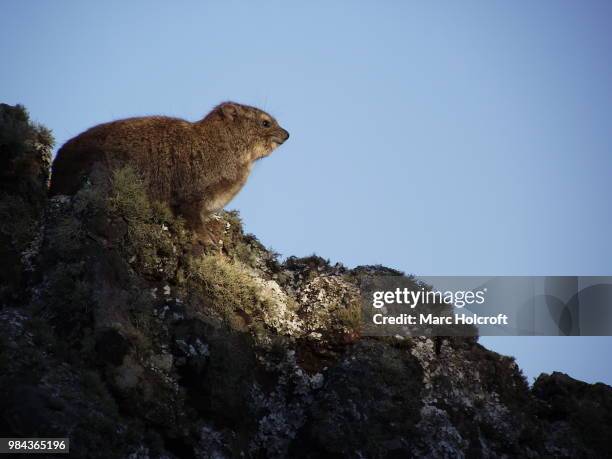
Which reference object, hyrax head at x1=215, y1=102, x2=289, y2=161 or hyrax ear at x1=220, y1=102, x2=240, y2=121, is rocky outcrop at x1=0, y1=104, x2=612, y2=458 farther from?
hyrax ear at x1=220, y1=102, x2=240, y2=121

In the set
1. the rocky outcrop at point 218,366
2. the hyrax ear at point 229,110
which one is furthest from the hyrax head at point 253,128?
the rocky outcrop at point 218,366

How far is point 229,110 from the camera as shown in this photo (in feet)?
41.0

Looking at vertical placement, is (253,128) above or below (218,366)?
above

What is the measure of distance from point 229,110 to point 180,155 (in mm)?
1641

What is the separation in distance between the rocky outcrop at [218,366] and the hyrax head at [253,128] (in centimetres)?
239

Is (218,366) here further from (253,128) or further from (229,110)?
(229,110)

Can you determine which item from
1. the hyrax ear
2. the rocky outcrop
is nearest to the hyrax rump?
the hyrax ear

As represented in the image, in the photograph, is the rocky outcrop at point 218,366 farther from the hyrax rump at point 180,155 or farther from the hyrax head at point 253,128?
the hyrax head at point 253,128

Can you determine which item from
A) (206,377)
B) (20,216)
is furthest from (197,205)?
(206,377)

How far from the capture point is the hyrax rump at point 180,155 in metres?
10.5

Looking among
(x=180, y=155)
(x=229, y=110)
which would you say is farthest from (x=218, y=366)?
(x=229, y=110)

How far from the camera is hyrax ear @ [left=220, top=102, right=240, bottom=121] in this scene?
12.4 m

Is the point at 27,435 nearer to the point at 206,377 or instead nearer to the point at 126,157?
the point at 206,377

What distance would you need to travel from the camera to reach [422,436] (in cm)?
841
